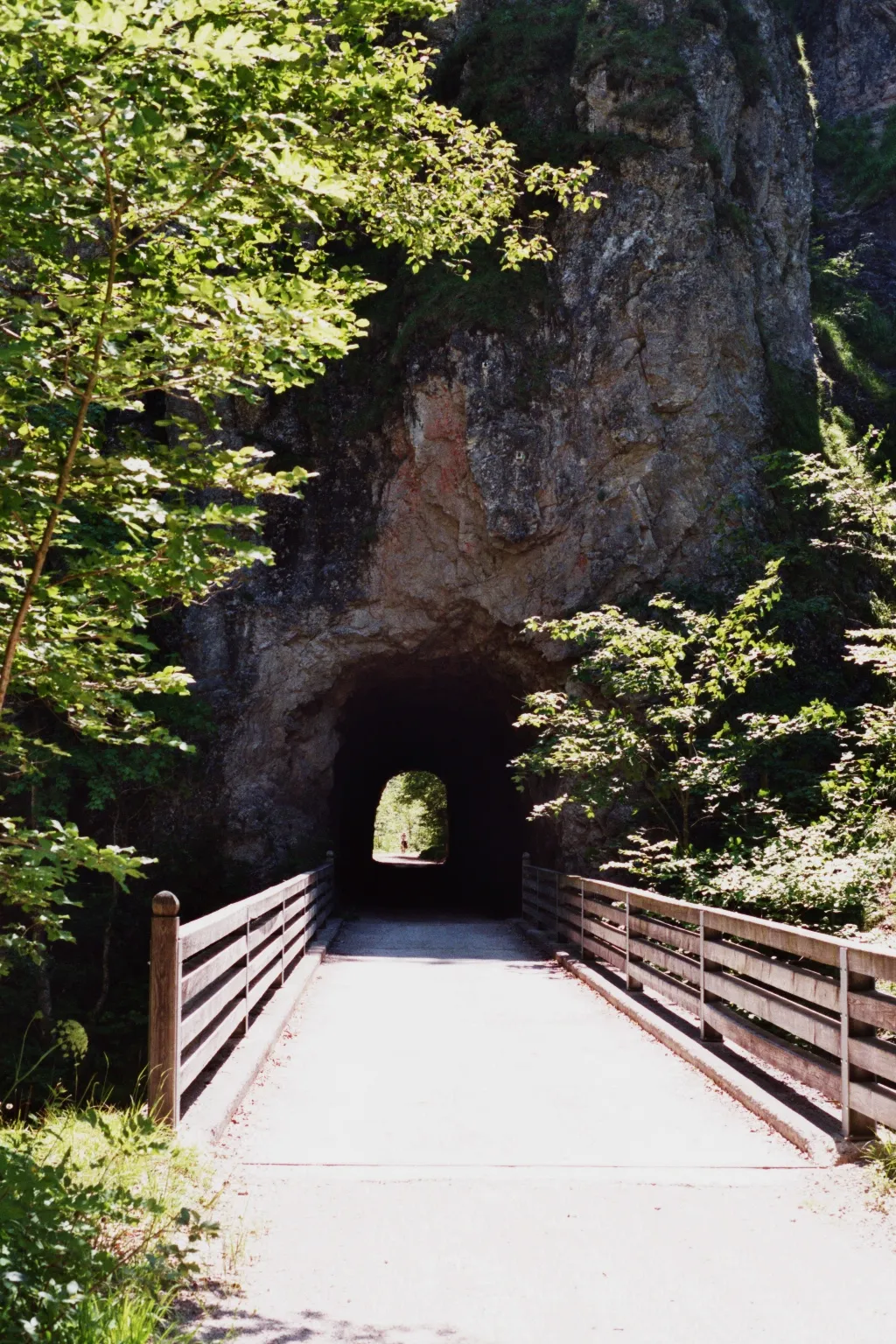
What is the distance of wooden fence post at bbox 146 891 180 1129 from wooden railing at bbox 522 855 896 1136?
2912 millimetres

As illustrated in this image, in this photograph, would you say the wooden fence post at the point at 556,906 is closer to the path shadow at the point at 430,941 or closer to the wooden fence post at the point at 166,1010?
the path shadow at the point at 430,941

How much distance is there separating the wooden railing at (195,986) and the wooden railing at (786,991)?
2905mm

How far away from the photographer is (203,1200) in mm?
4160

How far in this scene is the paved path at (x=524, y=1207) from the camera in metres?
3.34

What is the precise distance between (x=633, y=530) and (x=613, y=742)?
568 centimetres

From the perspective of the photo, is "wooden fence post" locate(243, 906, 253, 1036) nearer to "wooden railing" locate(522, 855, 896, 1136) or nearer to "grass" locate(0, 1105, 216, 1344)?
"wooden railing" locate(522, 855, 896, 1136)

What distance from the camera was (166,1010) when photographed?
4.88 meters

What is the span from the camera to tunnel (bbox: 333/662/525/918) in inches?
844

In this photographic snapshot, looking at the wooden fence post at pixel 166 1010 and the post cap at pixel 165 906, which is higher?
the post cap at pixel 165 906

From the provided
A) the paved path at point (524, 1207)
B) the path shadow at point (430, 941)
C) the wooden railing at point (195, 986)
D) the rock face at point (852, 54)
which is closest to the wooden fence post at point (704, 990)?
the paved path at point (524, 1207)

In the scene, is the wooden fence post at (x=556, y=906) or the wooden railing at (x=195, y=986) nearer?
the wooden railing at (x=195, y=986)

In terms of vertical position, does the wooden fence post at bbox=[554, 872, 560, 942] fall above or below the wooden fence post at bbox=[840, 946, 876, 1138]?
below

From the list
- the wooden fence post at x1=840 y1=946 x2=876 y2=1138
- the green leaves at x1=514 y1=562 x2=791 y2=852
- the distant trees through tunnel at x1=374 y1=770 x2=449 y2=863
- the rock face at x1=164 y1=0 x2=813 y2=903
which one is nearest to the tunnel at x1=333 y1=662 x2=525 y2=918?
the rock face at x1=164 y1=0 x2=813 y2=903

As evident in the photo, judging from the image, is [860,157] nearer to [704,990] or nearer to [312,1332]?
[704,990]
